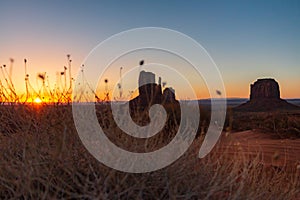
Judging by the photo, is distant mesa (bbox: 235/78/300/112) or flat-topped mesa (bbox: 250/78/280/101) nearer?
distant mesa (bbox: 235/78/300/112)

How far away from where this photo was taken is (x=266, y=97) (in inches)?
2219

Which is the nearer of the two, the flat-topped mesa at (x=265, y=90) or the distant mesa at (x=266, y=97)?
the distant mesa at (x=266, y=97)

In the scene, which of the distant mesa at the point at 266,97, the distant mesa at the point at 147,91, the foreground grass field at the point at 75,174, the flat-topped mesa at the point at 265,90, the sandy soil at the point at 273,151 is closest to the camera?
the foreground grass field at the point at 75,174

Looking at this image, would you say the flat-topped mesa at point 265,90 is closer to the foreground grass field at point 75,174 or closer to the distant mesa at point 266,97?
the distant mesa at point 266,97

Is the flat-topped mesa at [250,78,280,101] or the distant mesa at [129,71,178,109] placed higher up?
the flat-topped mesa at [250,78,280,101]

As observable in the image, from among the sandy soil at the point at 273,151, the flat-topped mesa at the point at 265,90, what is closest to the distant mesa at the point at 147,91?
the sandy soil at the point at 273,151

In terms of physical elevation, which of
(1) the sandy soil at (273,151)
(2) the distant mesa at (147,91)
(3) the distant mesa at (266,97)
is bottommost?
(1) the sandy soil at (273,151)

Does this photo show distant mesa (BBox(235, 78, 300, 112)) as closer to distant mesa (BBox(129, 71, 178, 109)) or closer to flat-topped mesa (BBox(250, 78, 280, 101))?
flat-topped mesa (BBox(250, 78, 280, 101))

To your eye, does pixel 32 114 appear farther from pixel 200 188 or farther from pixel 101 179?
pixel 200 188

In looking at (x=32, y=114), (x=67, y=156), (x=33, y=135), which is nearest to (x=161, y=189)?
(x=67, y=156)

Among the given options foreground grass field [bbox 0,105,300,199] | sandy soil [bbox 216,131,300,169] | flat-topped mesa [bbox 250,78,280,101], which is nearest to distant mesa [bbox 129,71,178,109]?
foreground grass field [bbox 0,105,300,199]

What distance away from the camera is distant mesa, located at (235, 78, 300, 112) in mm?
48594

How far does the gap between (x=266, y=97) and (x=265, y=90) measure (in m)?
2.79

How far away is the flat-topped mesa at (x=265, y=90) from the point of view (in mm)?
57044
